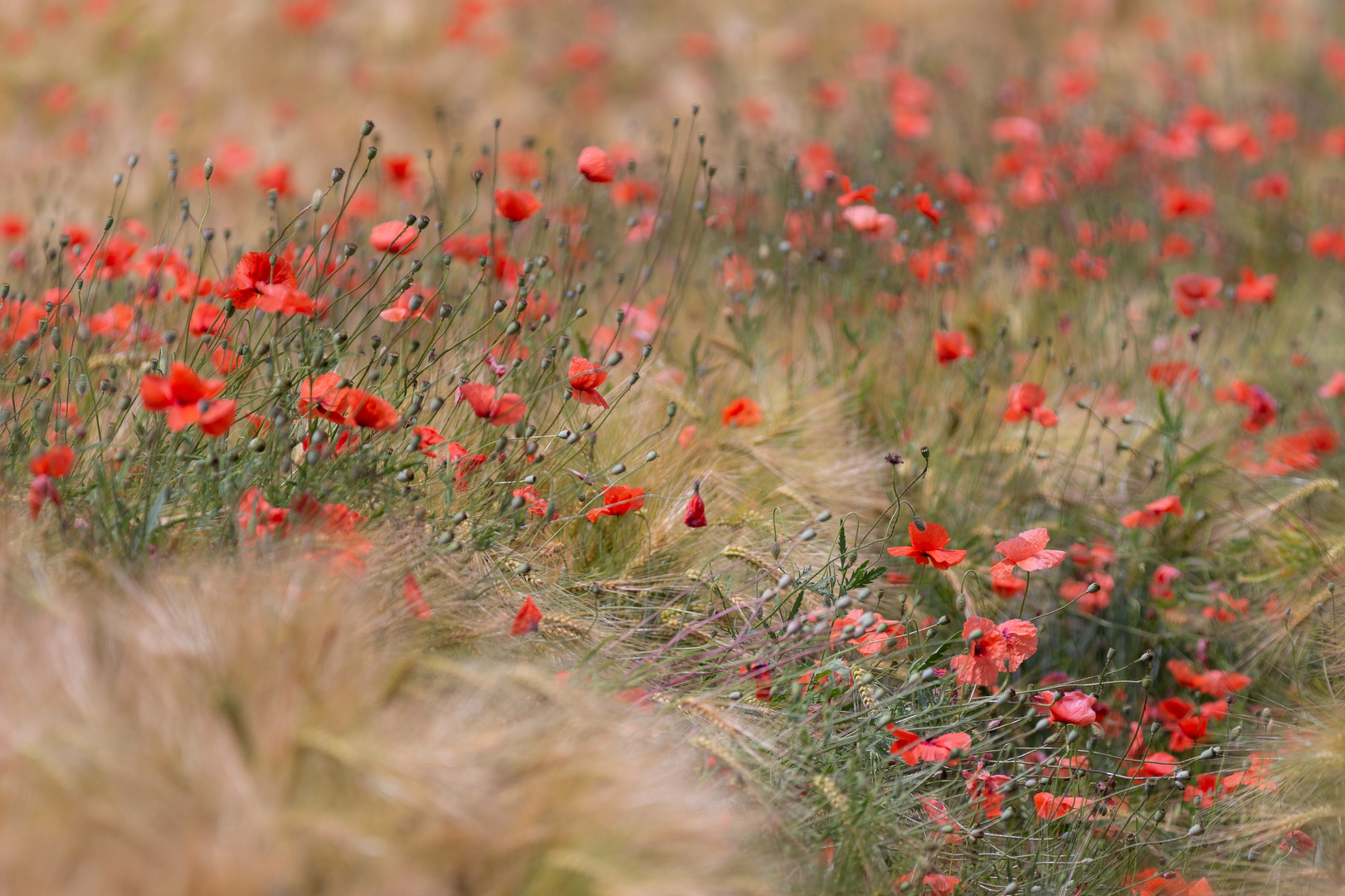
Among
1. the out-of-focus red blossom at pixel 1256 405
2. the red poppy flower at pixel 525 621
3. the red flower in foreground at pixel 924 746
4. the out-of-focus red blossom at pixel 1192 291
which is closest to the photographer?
the red poppy flower at pixel 525 621

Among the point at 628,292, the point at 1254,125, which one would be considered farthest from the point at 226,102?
the point at 1254,125

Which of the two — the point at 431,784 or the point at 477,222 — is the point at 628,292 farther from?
the point at 431,784

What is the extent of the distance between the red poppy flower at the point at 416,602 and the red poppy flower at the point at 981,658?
0.95m

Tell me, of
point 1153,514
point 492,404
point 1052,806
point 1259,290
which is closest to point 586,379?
point 492,404

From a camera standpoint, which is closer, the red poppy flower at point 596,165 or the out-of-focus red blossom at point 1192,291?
the red poppy flower at point 596,165

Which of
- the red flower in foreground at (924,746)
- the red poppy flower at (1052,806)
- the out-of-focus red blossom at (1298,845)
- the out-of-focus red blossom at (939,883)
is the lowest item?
the out-of-focus red blossom at (1298,845)

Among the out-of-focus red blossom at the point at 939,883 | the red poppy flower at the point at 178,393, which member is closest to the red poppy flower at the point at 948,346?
the out-of-focus red blossom at the point at 939,883

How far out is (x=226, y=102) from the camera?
560 centimetres

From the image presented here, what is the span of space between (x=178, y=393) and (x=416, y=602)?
0.49 metres

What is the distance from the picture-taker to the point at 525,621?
74.4 inches

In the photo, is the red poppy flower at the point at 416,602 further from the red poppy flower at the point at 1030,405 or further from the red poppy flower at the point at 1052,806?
the red poppy flower at the point at 1030,405

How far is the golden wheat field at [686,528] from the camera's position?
4.61 ft

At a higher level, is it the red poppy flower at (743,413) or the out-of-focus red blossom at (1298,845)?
the red poppy flower at (743,413)

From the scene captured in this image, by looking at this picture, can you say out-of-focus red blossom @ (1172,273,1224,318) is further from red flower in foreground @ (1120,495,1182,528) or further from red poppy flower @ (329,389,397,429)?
red poppy flower @ (329,389,397,429)
